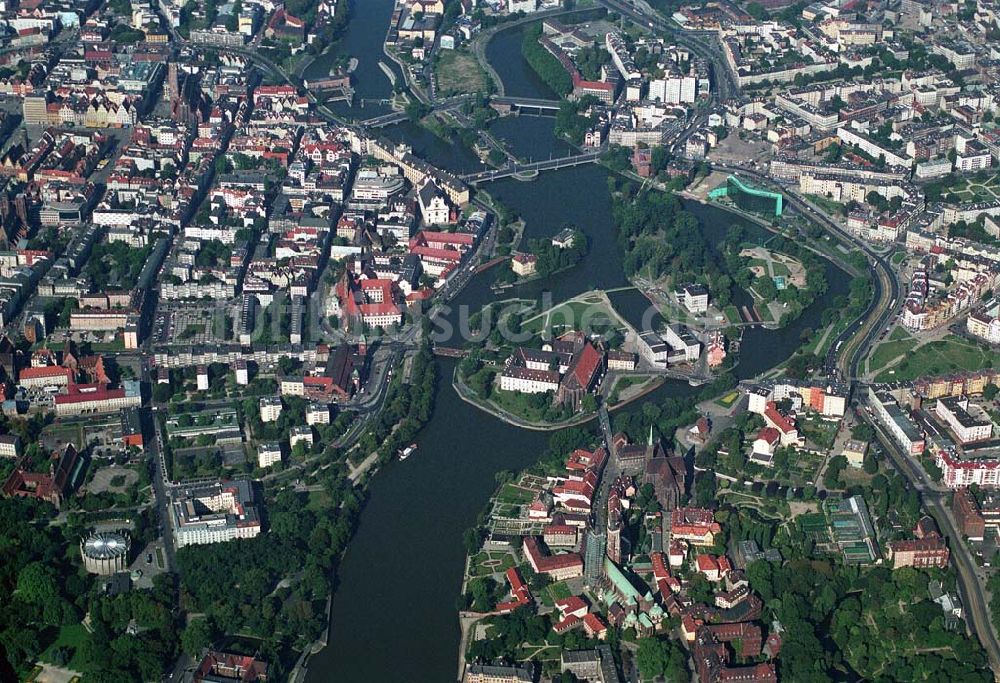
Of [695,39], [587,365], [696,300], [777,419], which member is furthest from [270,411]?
[695,39]

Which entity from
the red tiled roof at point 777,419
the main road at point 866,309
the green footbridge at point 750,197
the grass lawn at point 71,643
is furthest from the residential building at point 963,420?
the grass lawn at point 71,643

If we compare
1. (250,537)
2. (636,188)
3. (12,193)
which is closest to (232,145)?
(12,193)

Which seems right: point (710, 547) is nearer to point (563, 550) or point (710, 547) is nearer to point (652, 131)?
point (563, 550)

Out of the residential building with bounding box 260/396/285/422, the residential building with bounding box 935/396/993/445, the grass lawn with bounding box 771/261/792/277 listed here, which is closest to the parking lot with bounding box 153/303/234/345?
the residential building with bounding box 260/396/285/422

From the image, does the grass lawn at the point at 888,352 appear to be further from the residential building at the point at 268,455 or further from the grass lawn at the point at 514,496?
the residential building at the point at 268,455

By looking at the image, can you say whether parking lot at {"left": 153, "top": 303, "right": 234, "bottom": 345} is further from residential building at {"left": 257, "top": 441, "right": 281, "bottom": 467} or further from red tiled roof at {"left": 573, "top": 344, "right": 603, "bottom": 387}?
red tiled roof at {"left": 573, "top": 344, "right": 603, "bottom": 387}

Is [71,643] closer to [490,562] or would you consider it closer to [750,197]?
[490,562]
